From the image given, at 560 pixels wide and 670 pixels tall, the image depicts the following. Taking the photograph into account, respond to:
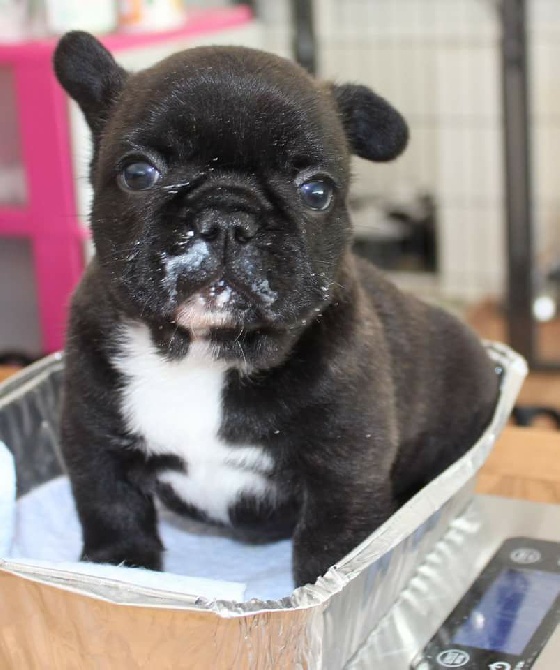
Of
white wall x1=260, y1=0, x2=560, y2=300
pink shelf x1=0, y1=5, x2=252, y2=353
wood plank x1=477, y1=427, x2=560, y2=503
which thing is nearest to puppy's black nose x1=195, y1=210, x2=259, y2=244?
wood plank x1=477, y1=427, x2=560, y2=503

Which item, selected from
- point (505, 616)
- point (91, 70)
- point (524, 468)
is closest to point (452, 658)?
point (505, 616)

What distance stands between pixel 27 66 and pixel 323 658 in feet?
Answer: 3.31

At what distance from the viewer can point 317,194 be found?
0.70m

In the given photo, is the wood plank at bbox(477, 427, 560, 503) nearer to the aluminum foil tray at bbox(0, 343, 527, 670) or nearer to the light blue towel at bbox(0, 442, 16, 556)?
the aluminum foil tray at bbox(0, 343, 527, 670)

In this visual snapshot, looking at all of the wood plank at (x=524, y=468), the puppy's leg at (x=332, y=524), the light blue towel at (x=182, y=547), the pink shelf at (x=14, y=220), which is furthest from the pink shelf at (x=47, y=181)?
the puppy's leg at (x=332, y=524)

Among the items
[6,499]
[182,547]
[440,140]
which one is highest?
[440,140]

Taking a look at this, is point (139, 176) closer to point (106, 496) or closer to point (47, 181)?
point (106, 496)

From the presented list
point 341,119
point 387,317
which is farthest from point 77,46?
point 387,317

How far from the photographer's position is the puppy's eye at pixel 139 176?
2.22 feet

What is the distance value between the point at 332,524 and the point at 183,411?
0.40ft

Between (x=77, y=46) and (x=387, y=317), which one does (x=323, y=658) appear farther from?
(x=77, y=46)

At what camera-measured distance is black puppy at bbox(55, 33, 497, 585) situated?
2.15 feet

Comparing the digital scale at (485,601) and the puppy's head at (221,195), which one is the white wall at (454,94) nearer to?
the digital scale at (485,601)

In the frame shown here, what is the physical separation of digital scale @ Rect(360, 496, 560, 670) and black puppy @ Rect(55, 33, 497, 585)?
0.20 ft
